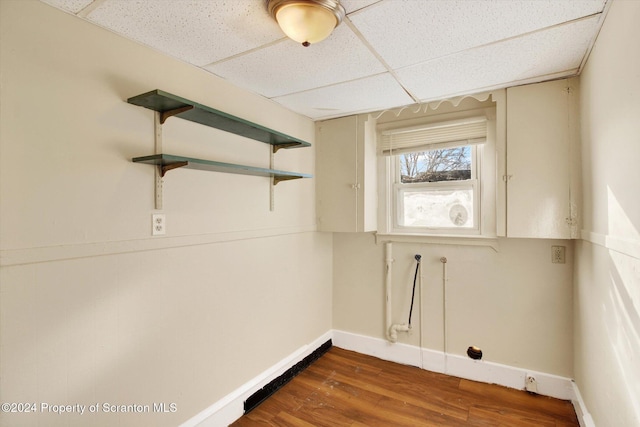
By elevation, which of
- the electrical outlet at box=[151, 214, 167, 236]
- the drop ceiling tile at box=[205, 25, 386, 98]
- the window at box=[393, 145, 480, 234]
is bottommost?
the electrical outlet at box=[151, 214, 167, 236]

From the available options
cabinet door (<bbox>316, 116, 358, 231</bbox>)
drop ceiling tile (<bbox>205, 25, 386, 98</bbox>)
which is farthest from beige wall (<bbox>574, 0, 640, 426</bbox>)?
cabinet door (<bbox>316, 116, 358, 231</bbox>)

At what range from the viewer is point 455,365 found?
2635mm

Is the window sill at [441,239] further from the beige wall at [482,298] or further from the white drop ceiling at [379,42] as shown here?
the white drop ceiling at [379,42]

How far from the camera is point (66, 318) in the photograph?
4.42 ft

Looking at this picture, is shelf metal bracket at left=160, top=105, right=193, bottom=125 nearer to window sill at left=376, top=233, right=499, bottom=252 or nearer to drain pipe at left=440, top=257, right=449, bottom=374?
window sill at left=376, top=233, right=499, bottom=252

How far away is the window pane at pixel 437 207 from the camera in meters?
2.73

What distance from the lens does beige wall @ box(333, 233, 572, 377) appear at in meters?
2.32

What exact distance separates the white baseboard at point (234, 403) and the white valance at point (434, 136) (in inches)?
83.3

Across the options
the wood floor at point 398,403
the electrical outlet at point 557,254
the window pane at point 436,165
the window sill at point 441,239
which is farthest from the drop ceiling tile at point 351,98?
the wood floor at point 398,403

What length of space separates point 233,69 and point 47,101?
0.96m

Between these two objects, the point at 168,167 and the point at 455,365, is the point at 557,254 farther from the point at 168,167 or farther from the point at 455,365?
the point at 168,167

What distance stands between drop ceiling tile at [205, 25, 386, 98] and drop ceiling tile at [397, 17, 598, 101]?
13.9 inches

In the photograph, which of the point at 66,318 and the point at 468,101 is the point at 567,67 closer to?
the point at 468,101

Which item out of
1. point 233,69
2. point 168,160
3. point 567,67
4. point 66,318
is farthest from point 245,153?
point 567,67
